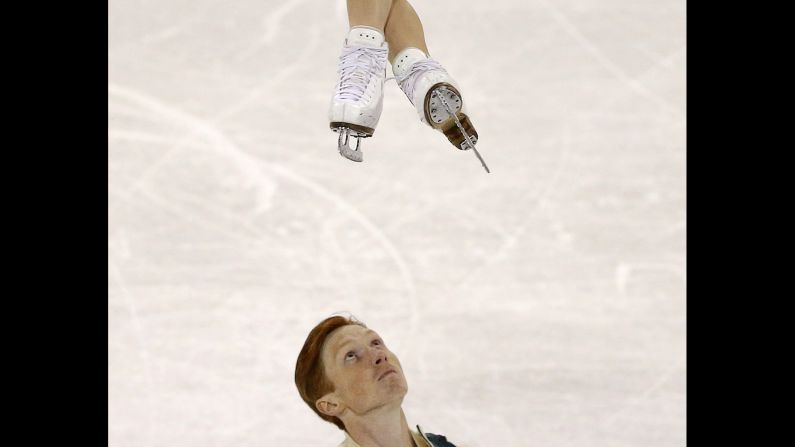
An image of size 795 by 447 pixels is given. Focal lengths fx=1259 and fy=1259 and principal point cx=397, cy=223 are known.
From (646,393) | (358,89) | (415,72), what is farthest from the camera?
(646,393)

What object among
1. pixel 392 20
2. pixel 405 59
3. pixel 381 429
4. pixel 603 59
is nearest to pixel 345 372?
pixel 381 429

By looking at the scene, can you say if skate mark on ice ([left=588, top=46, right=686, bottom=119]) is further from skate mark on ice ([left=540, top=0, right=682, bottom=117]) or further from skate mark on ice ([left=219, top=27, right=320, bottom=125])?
skate mark on ice ([left=219, top=27, right=320, bottom=125])

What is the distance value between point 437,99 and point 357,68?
10.8 inches

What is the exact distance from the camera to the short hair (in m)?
4.23

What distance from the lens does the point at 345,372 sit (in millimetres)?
4199

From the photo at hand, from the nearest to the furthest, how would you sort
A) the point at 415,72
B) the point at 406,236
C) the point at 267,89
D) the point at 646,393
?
the point at 415,72
the point at 646,393
the point at 406,236
the point at 267,89

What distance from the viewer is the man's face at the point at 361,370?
13.6 ft

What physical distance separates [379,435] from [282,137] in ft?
4.62

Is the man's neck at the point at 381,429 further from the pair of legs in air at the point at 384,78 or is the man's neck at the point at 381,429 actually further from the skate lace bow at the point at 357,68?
the skate lace bow at the point at 357,68

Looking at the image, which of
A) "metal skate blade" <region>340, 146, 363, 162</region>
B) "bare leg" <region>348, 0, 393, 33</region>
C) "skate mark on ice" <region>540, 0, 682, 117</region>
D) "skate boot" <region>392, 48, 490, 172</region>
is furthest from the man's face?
"skate mark on ice" <region>540, 0, 682, 117</region>

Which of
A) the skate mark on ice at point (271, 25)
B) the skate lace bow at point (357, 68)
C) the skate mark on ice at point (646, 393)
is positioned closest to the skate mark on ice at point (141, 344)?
the skate mark on ice at point (271, 25)

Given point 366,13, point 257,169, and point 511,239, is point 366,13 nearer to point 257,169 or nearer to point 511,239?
point 257,169

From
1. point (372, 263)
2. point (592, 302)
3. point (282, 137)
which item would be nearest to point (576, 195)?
point (592, 302)

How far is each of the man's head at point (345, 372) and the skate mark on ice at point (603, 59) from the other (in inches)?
63.9
